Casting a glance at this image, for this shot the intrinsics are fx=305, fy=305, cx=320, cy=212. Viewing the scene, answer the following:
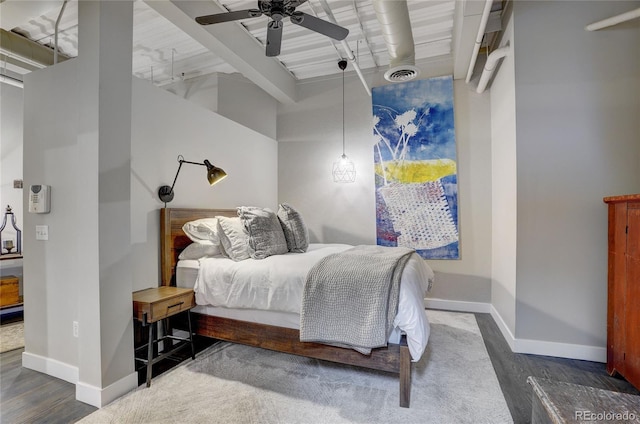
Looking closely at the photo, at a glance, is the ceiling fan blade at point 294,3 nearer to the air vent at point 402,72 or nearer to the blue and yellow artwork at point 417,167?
the air vent at point 402,72

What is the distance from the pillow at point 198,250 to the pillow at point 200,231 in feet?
0.15

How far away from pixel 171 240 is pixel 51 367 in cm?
128

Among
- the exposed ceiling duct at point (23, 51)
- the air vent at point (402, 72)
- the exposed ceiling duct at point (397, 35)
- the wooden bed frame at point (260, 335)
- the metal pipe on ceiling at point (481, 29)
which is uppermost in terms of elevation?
the exposed ceiling duct at point (23, 51)

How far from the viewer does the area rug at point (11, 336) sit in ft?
9.47

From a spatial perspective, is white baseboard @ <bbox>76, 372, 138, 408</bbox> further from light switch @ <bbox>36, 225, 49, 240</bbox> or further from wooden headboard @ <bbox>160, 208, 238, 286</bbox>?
light switch @ <bbox>36, 225, 49, 240</bbox>

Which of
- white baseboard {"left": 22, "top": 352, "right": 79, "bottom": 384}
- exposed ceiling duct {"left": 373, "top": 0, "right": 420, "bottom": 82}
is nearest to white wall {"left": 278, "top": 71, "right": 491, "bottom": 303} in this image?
exposed ceiling duct {"left": 373, "top": 0, "right": 420, "bottom": 82}

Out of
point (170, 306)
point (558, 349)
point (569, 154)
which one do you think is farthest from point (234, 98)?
point (558, 349)

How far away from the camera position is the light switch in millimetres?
2408

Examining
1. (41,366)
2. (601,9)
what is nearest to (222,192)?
(41,366)

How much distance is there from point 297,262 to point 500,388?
171 cm

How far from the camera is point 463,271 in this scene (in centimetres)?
398

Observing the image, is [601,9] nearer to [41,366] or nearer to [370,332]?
[370,332]

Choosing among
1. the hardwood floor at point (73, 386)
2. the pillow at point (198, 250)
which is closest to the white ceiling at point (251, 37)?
the pillow at point (198, 250)

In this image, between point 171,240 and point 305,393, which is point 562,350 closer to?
point 305,393
